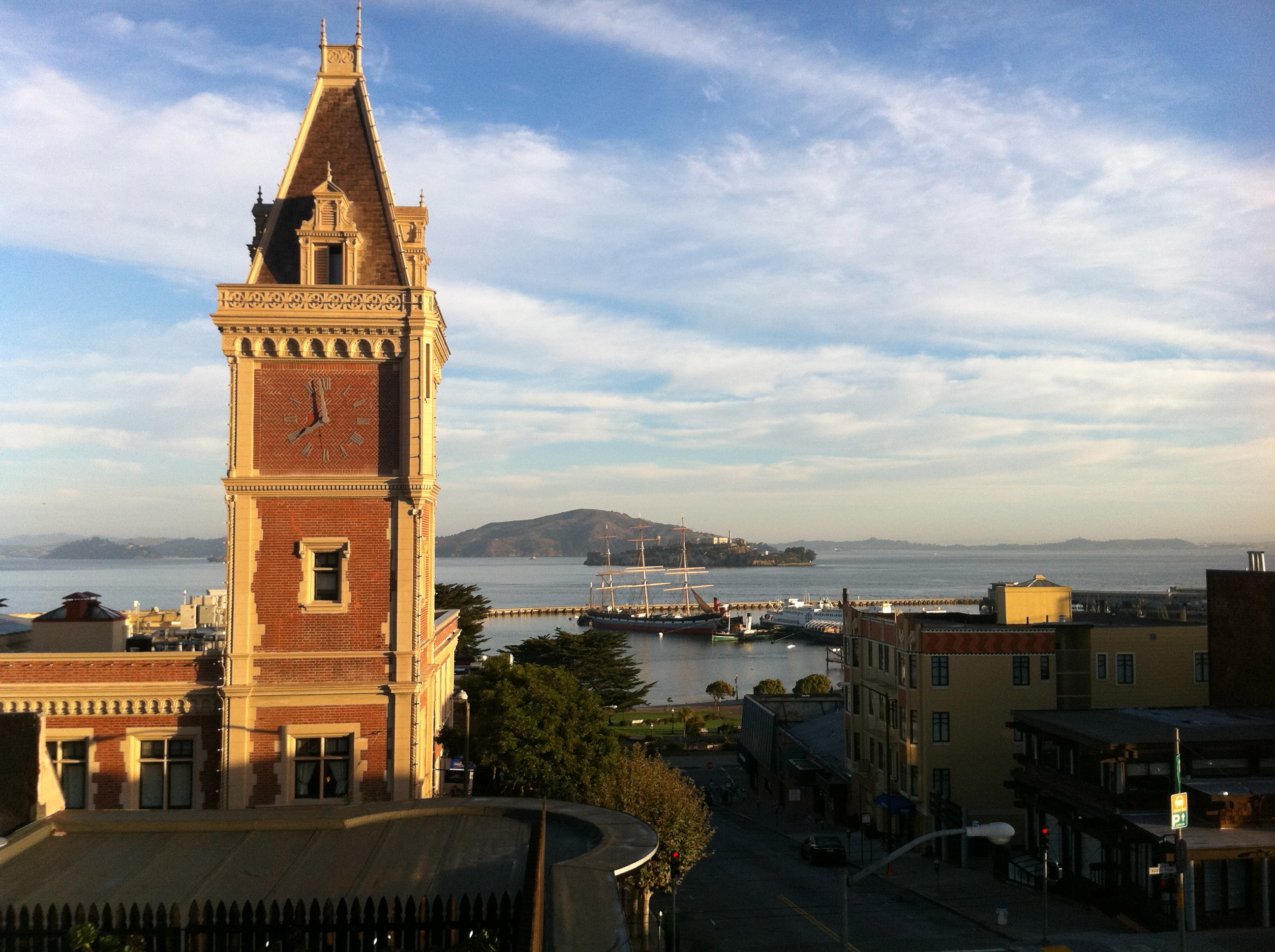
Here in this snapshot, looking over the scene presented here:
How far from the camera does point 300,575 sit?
86.0 feet

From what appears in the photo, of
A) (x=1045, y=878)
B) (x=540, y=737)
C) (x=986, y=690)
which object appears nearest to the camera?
(x=1045, y=878)

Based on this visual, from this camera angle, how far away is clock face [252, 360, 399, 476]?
26.4 meters

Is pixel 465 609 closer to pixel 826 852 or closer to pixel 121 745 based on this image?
pixel 826 852

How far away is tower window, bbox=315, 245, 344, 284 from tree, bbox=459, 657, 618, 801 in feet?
52.2

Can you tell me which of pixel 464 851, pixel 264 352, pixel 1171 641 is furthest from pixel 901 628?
pixel 464 851

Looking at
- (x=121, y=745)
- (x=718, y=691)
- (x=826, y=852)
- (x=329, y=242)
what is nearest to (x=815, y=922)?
(x=826, y=852)

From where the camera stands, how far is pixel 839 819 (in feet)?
167

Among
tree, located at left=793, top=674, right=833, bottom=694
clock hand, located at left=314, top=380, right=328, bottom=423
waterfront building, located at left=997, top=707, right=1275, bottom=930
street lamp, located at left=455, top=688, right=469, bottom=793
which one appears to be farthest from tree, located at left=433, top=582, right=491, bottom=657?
clock hand, located at left=314, top=380, right=328, bottom=423

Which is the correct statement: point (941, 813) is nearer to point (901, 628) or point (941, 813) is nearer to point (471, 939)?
point (901, 628)

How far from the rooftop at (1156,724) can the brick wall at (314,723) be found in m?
21.9

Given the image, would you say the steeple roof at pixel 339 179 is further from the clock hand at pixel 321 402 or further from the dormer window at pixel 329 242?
the clock hand at pixel 321 402

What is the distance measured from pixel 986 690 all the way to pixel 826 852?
9.74 m

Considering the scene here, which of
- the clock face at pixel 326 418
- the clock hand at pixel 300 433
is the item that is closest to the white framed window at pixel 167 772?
the clock face at pixel 326 418

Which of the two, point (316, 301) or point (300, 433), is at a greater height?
point (316, 301)
